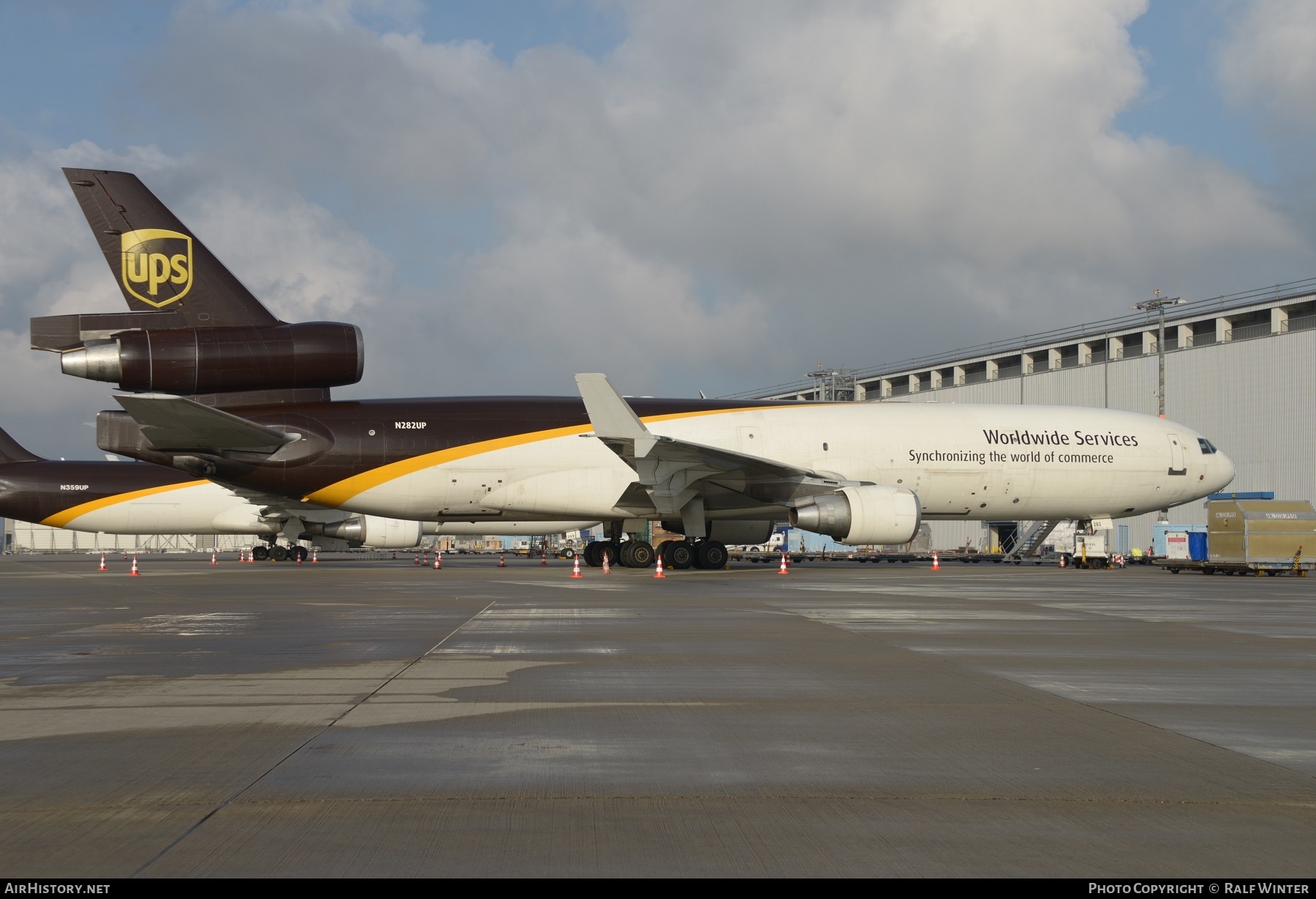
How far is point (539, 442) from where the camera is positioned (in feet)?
90.2

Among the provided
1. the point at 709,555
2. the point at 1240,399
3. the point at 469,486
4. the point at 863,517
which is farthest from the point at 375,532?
the point at 1240,399

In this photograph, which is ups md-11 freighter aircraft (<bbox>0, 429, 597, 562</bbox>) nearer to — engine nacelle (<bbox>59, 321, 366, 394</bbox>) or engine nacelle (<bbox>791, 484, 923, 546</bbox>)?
engine nacelle (<bbox>59, 321, 366, 394</bbox>)

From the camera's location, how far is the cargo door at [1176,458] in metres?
31.3

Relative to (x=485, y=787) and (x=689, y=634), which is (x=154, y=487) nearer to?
(x=689, y=634)

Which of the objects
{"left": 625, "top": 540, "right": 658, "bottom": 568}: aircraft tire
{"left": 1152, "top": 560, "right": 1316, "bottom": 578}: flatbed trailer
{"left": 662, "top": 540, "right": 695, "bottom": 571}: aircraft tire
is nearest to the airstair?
{"left": 1152, "top": 560, "right": 1316, "bottom": 578}: flatbed trailer

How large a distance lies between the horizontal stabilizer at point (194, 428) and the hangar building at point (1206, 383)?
32.4 m

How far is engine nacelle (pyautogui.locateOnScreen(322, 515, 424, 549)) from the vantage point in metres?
39.5

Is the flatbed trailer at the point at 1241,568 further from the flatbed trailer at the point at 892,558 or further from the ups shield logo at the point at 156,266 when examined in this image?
the ups shield logo at the point at 156,266

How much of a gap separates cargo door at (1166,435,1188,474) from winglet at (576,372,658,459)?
54.1 feet

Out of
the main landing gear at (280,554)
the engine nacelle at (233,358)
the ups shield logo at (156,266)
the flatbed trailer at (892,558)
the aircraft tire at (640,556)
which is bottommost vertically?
the flatbed trailer at (892,558)

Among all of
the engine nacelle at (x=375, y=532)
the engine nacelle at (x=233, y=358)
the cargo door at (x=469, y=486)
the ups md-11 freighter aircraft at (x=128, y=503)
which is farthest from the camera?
the ups md-11 freighter aircraft at (x=128, y=503)

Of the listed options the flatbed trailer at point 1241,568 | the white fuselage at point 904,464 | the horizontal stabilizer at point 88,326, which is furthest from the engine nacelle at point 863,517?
the horizontal stabilizer at point 88,326

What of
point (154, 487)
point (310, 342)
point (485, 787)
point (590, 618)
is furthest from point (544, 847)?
point (154, 487)

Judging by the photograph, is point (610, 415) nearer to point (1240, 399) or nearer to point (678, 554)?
point (678, 554)
